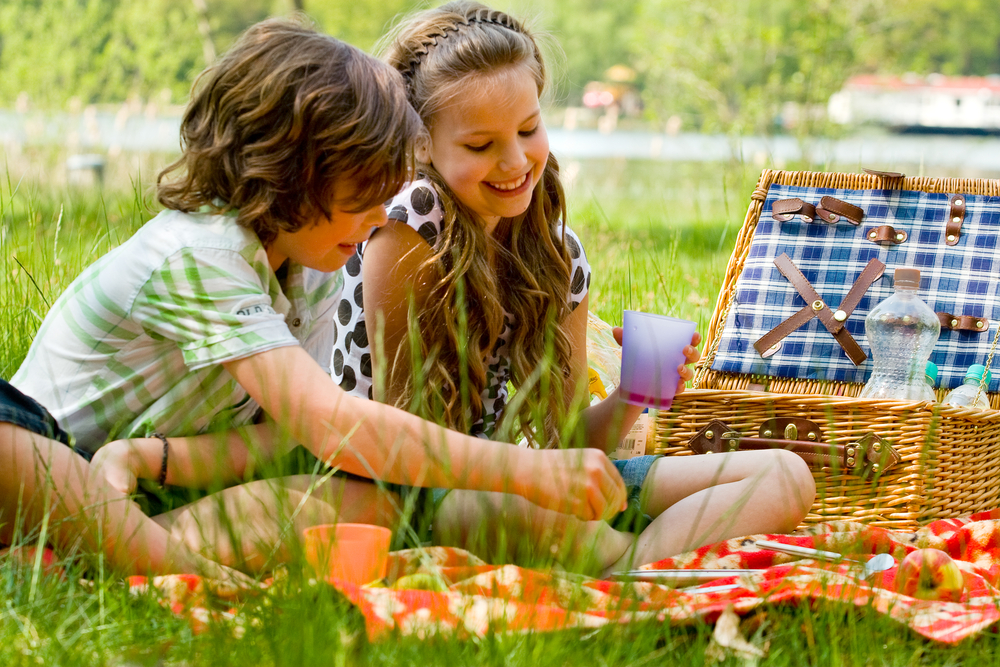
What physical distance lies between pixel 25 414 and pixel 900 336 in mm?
1996

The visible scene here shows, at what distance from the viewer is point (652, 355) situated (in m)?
1.80

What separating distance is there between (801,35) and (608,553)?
10647 mm

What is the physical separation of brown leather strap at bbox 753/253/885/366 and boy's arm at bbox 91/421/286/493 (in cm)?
141

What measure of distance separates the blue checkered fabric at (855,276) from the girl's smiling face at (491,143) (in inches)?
→ 34.3

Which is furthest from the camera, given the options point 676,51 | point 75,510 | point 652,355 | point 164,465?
point 676,51

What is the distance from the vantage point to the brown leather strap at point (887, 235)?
260cm

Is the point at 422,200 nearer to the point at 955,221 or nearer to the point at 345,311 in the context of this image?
the point at 345,311

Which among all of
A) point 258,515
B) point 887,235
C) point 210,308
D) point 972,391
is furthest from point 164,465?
point 887,235

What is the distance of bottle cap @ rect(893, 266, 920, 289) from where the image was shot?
2.40 meters

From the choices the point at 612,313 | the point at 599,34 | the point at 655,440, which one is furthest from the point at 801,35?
the point at 599,34

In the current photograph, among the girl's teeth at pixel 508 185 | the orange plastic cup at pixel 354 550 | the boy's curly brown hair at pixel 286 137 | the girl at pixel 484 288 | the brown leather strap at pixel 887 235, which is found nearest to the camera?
the orange plastic cup at pixel 354 550

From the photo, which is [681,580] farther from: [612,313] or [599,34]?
[599,34]

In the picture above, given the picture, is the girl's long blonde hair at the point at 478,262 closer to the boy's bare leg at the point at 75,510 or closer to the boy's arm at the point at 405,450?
the boy's arm at the point at 405,450

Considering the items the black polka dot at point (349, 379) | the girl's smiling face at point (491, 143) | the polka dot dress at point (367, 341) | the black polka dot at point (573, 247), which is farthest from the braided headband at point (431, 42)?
the black polka dot at point (349, 379)
